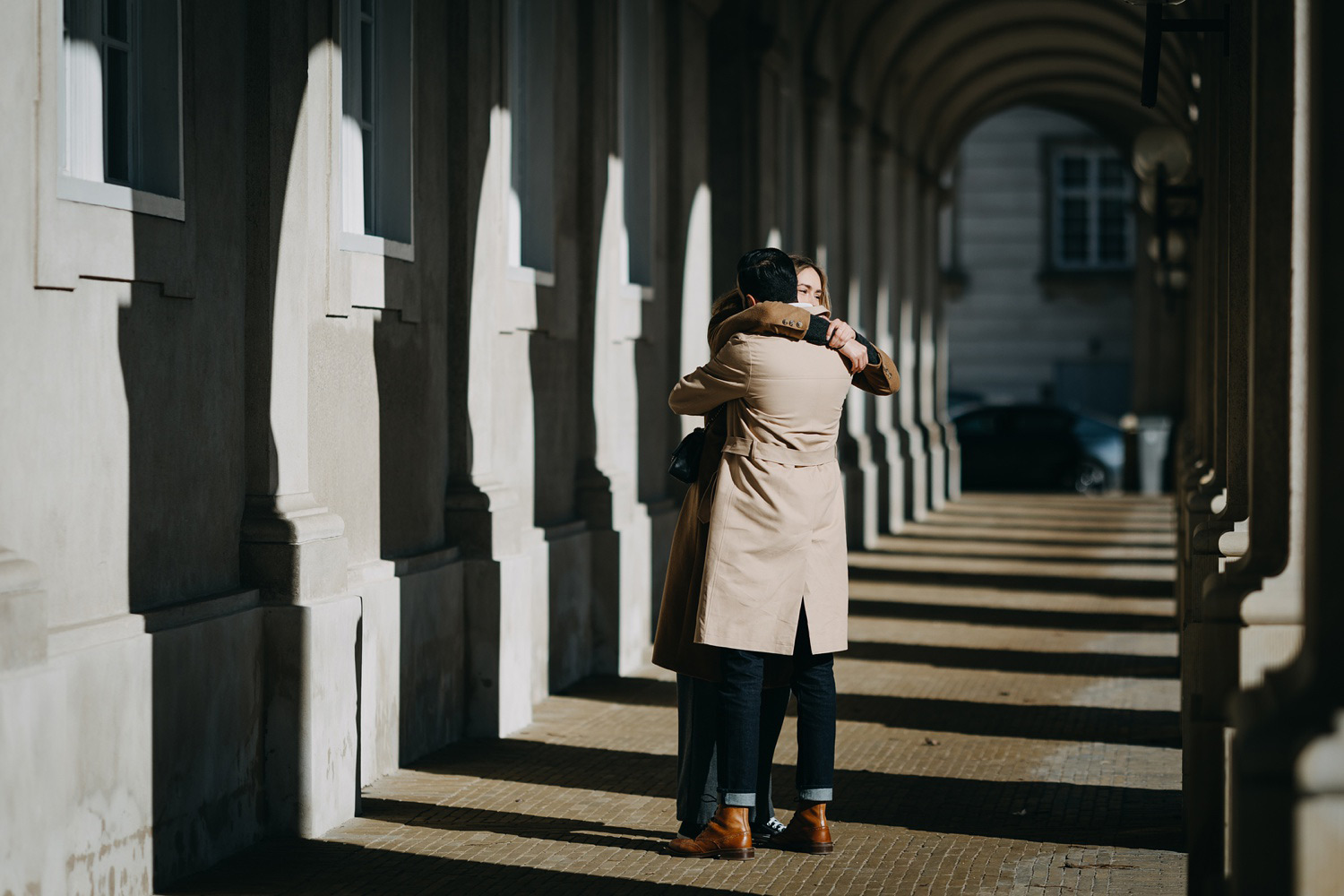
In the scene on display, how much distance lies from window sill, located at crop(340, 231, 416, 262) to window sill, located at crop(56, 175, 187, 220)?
1.36 meters

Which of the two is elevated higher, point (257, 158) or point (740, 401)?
point (257, 158)

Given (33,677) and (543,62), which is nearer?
(33,677)

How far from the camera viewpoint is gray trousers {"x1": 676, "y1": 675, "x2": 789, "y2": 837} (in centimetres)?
593

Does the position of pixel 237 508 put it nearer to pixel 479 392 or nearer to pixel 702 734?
pixel 702 734

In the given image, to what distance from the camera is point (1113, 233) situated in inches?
1601

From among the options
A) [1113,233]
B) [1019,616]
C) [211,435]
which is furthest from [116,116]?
[1113,233]

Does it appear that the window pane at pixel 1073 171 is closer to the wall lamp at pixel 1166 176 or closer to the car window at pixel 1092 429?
the car window at pixel 1092 429

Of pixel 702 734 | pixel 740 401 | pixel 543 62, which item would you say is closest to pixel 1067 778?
pixel 702 734

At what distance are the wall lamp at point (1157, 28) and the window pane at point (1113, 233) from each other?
32.2m

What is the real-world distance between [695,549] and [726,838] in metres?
0.96

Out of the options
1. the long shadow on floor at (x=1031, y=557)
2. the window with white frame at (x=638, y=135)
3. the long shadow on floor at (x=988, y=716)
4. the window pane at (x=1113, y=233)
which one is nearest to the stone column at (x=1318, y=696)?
the long shadow on floor at (x=988, y=716)

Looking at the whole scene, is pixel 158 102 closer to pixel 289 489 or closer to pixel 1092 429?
pixel 289 489

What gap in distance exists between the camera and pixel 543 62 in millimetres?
9992

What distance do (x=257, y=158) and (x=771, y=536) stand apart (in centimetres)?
235
